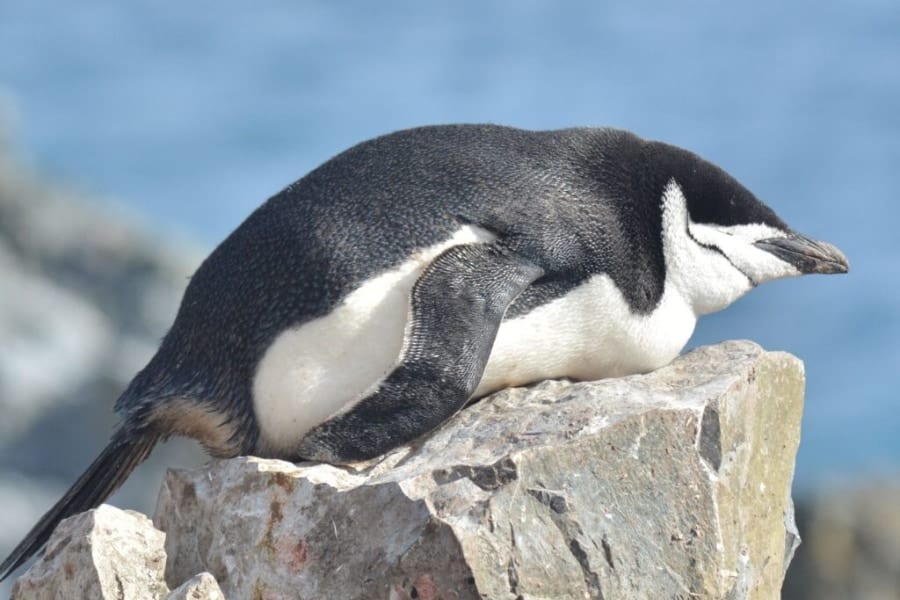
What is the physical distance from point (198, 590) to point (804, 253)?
101 inches

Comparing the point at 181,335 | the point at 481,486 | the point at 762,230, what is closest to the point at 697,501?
the point at 481,486

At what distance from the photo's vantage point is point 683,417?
4.33 metres

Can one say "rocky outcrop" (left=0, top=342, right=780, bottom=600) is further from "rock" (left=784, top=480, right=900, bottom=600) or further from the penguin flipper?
"rock" (left=784, top=480, right=900, bottom=600)

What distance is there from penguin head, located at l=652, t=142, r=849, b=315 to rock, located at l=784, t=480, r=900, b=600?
19.4 feet

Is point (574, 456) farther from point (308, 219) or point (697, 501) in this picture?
point (308, 219)

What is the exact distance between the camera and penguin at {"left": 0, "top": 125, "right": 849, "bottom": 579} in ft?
15.0

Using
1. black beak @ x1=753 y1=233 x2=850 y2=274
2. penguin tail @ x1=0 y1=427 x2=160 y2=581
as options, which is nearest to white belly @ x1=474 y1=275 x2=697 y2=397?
black beak @ x1=753 y1=233 x2=850 y2=274

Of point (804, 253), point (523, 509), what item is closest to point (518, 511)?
point (523, 509)

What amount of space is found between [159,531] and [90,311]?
16210 millimetres

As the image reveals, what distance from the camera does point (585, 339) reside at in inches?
196

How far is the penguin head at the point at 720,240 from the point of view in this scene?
5.18 metres

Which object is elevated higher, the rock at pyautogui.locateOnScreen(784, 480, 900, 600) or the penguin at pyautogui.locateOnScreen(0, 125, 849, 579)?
the penguin at pyautogui.locateOnScreen(0, 125, 849, 579)

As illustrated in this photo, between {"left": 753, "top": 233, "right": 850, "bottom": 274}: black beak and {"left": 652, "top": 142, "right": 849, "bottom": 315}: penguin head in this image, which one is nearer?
{"left": 652, "top": 142, "right": 849, "bottom": 315}: penguin head

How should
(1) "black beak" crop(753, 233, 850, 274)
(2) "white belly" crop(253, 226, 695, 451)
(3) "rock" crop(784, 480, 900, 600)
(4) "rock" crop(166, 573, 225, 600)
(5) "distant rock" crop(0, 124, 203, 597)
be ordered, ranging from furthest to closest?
(5) "distant rock" crop(0, 124, 203, 597), (3) "rock" crop(784, 480, 900, 600), (1) "black beak" crop(753, 233, 850, 274), (2) "white belly" crop(253, 226, 695, 451), (4) "rock" crop(166, 573, 225, 600)
